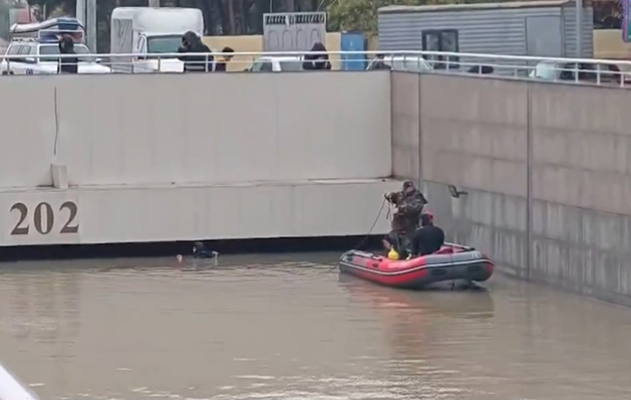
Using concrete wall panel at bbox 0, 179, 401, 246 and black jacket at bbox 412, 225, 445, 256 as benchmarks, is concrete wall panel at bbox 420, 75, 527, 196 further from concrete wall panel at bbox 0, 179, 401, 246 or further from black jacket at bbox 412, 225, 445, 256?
black jacket at bbox 412, 225, 445, 256

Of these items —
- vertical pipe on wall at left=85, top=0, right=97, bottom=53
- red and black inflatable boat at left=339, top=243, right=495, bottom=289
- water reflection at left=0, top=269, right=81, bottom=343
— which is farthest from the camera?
vertical pipe on wall at left=85, top=0, right=97, bottom=53

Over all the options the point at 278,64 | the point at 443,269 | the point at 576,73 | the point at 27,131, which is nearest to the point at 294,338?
the point at 443,269

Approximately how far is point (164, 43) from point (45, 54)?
9.39ft

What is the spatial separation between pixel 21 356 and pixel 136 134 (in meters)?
9.98

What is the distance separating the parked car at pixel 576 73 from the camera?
19.9 m

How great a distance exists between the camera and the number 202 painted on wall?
24188 millimetres

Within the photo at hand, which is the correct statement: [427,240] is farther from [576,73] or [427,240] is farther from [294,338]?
[294,338]

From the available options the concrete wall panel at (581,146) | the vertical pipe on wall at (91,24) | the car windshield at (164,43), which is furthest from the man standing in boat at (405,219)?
the vertical pipe on wall at (91,24)

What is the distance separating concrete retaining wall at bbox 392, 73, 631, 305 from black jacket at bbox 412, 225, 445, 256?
1528 mm

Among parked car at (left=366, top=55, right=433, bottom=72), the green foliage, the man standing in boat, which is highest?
the green foliage

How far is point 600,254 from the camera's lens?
1919 centimetres

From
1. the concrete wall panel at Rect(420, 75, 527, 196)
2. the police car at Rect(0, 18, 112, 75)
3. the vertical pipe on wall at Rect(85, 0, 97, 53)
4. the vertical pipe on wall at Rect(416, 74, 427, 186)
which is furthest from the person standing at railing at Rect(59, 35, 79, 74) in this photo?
the vertical pipe on wall at Rect(85, 0, 97, 53)

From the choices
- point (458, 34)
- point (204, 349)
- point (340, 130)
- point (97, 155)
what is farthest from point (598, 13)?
point (204, 349)

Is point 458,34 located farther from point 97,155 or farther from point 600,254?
point 600,254
